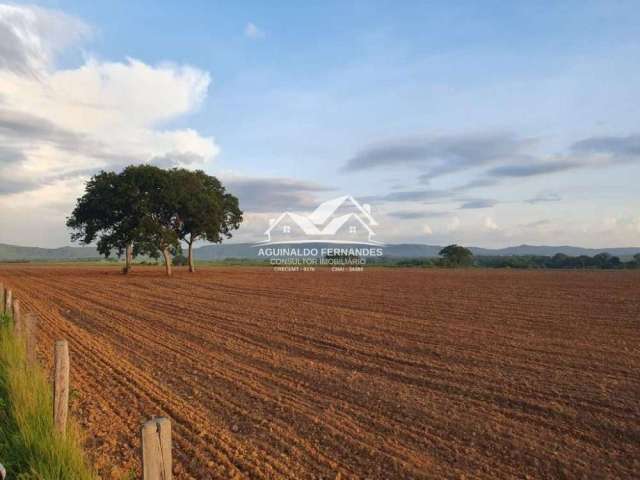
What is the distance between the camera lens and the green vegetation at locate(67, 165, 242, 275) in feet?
133

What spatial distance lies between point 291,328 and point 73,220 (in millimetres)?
37651

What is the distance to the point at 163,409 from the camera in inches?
271

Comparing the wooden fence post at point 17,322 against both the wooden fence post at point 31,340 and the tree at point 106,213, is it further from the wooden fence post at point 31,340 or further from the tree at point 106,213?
the tree at point 106,213

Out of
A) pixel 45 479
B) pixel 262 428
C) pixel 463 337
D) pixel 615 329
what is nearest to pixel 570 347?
pixel 463 337

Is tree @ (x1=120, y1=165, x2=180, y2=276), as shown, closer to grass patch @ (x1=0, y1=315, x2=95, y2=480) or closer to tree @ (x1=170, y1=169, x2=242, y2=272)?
tree @ (x1=170, y1=169, x2=242, y2=272)

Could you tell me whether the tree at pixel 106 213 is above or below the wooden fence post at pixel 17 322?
above

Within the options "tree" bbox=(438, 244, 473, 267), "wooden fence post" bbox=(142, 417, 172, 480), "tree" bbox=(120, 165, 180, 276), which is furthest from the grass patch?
"tree" bbox=(438, 244, 473, 267)

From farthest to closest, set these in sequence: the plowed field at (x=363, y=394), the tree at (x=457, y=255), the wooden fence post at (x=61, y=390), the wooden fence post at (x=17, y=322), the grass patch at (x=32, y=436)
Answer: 1. the tree at (x=457, y=255)
2. the wooden fence post at (x=17, y=322)
3. the plowed field at (x=363, y=394)
4. the wooden fence post at (x=61, y=390)
5. the grass patch at (x=32, y=436)

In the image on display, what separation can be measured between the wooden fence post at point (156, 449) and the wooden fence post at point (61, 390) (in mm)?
2228

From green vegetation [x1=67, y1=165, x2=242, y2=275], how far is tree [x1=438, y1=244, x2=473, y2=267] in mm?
81390

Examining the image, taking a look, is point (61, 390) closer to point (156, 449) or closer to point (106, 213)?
point (156, 449)

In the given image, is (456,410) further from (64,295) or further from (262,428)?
(64,295)

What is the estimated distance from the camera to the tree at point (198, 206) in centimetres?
4225

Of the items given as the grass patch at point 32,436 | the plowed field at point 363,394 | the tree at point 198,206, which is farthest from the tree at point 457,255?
the grass patch at point 32,436
